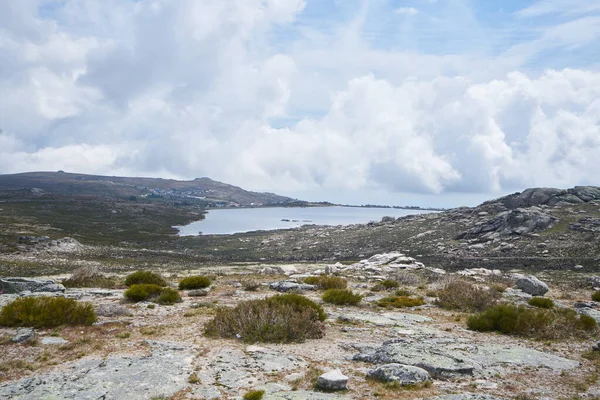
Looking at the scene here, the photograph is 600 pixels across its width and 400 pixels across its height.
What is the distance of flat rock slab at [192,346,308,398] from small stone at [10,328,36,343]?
16.3ft

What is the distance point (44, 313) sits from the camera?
38.6 ft

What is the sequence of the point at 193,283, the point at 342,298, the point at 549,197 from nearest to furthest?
the point at 342,298 < the point at 193,283 < the point at 549,197

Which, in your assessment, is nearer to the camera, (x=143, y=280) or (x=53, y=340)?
(x=53, y=340)

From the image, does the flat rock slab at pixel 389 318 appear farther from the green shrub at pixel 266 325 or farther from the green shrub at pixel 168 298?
the green shrub at pixel 168 298

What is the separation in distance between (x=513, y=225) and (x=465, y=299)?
46.8 metres

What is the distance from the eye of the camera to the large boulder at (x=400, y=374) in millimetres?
8375

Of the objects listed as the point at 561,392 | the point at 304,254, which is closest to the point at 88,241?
the point at 304,254

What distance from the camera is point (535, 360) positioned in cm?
1043

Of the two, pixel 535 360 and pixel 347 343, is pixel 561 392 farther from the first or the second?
pixel 347 343

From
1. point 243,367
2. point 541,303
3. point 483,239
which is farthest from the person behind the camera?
point 483,239

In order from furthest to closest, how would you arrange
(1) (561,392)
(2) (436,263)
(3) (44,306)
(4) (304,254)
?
(4) (304,254) → (2) (436,263) → (3) (44,306) → (1) (561,392)

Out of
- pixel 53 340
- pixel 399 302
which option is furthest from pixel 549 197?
pixel 53 340

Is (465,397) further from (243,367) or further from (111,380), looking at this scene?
(111,380)

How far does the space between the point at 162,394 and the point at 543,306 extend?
1669 cm
